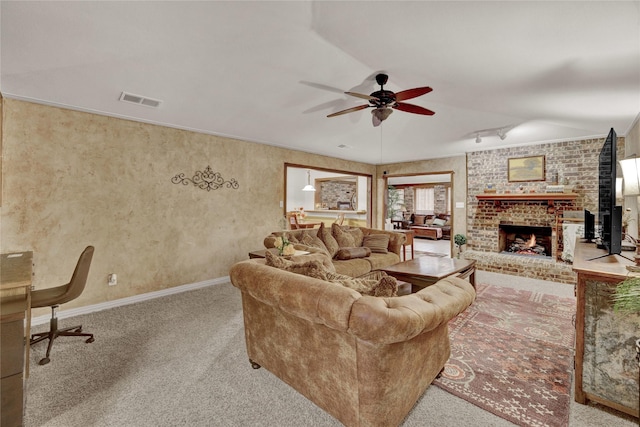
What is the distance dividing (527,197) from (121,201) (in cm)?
658

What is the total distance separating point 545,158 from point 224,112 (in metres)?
5.58

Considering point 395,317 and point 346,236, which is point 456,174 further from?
point 395,317

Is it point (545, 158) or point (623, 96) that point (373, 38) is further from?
point (545, 158)

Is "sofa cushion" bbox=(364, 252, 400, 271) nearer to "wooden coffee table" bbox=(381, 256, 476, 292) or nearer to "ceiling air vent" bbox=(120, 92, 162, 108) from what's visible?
"wooden coffee table" bbox=(381, 256, 476, 292)

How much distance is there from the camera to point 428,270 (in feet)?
11.2

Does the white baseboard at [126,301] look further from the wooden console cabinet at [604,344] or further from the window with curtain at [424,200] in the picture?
the window with curtain at [424,200]

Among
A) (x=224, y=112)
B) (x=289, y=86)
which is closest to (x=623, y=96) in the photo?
(x=289, y=86)

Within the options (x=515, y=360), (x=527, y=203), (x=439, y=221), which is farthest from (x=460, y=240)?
(x=439, y=221)

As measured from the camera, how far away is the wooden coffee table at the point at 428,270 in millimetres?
3168

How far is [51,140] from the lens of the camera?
324cm

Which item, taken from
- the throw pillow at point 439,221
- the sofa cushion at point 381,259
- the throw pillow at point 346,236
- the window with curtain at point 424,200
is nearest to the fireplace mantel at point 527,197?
the sofa cushion at point 381,259

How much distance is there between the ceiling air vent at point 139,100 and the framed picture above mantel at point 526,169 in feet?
19.8

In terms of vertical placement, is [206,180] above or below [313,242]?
above

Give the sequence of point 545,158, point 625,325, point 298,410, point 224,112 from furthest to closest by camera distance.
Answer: point 545,158 < point 224,112 < point 298,410 < point 625,325
